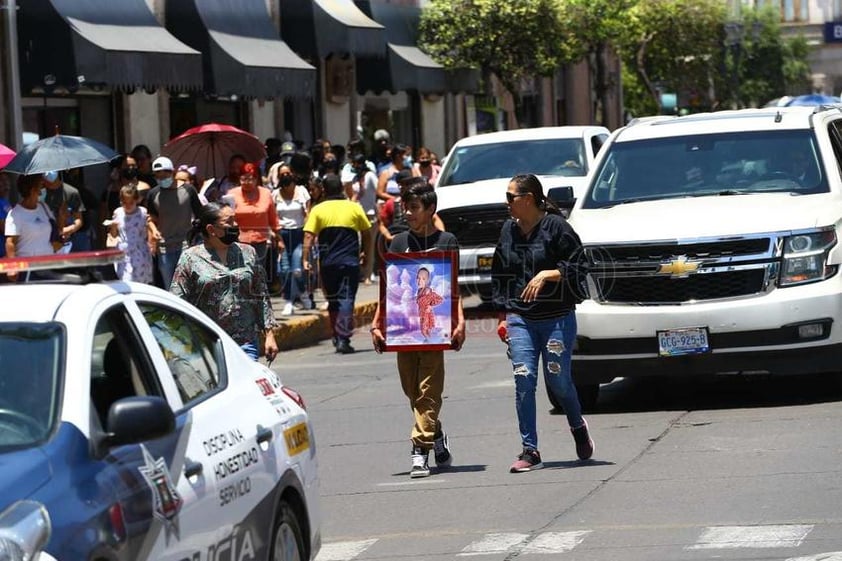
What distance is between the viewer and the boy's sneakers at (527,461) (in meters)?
10.6

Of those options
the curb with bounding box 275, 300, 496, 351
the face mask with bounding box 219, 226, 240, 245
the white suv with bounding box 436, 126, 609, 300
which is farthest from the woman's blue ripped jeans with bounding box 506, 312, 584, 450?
the white suv with bounding box 436, 126, 609, 300

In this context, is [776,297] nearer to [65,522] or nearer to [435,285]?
[435,285]

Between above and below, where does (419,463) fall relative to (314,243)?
below

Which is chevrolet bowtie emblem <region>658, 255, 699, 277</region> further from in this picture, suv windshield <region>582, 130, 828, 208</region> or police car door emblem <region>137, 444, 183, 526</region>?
police car door emblem <region>137, 444, 183, 526</region>

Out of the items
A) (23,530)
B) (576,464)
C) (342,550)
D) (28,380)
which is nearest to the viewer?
(23,530)

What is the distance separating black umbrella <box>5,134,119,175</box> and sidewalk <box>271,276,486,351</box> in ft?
10.6

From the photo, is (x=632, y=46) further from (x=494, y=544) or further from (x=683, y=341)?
(x=494, y=544)

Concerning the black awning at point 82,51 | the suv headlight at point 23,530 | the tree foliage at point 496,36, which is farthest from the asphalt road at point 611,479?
the tree foliage at point 496,36

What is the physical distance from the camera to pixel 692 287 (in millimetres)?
12352

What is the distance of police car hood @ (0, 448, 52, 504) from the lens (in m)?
4.93

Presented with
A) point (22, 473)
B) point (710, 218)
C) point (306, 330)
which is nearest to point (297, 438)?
point (22, 473)

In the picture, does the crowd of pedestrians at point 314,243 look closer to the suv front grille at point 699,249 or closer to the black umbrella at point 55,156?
the black umbrella at point 55,156

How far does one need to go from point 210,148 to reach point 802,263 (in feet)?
33.8

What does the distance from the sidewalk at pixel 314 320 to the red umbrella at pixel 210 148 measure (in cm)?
183
